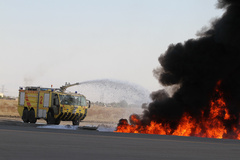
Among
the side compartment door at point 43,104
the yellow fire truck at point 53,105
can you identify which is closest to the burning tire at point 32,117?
the yellow fire truck at point 53,105

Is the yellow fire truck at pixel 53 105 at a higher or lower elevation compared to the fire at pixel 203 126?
higher

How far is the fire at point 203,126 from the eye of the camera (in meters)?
34.4

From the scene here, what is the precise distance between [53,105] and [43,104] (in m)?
1.02

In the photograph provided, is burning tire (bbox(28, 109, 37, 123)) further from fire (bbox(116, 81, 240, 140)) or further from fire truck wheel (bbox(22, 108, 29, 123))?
fire (bbox(116, 81, 240, 140))

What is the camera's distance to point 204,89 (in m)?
35.9

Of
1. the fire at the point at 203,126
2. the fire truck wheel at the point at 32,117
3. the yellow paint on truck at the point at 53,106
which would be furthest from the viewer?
the fire truck wheel at the point at 32,117

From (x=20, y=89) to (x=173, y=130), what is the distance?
15011mm

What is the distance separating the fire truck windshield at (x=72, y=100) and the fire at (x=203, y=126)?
6417 millimetres

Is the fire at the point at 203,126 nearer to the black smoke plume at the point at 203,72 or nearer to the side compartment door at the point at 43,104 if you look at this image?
the black smoke plume at the point at 203,72

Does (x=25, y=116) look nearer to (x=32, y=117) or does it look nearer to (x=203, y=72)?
(x=32, y=117)

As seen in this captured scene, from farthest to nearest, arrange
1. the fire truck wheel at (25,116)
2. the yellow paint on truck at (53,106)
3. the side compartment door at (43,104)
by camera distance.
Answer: the fire truck wheel at (25,116)
the side compartment door at (43,104)
the yellow paint on truck at (53,106)

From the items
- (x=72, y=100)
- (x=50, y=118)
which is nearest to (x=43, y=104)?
(x=50, y=118)

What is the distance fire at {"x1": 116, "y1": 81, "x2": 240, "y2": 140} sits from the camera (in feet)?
113

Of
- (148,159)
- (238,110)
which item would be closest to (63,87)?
(238,110)
